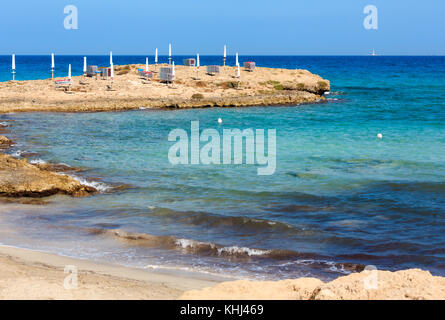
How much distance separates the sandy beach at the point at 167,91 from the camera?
34.5m

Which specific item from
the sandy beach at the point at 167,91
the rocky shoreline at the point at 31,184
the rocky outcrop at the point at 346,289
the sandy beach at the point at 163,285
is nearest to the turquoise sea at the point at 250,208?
the rocky shoreline at the point at 31,184

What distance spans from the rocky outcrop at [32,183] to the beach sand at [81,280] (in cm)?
399

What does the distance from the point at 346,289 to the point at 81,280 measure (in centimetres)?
367

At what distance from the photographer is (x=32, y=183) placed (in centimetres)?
1345

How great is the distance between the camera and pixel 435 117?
106 ft

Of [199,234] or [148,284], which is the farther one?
[199,234]

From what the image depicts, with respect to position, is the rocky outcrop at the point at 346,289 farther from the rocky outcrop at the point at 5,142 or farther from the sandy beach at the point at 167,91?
the sandy beach at the point at 167,91

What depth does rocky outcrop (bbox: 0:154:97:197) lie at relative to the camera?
13305 millimetres

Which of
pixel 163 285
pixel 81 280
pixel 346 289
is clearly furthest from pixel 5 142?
pixel 346 289

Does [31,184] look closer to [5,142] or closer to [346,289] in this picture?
[5,142]

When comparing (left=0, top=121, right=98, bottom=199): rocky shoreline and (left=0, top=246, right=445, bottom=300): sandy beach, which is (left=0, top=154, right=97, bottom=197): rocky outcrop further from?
(left=0, top=246, right=445, bottom=300): sandy beach

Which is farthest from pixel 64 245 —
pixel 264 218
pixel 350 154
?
pixel 350 154
